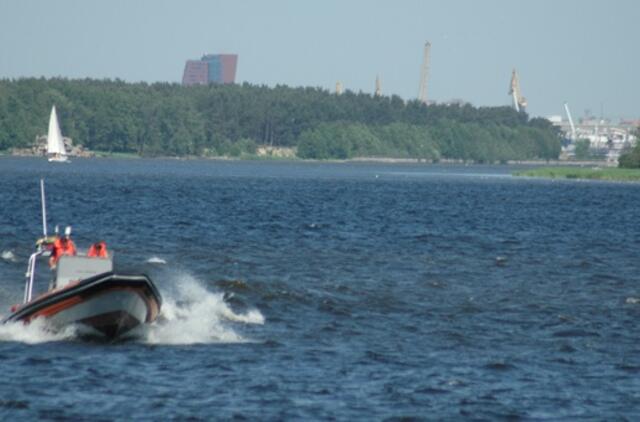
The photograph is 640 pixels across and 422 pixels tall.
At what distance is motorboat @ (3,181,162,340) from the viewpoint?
28.5 metres

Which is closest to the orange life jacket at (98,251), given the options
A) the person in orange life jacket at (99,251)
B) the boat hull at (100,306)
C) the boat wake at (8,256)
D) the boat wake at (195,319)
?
the person in orange life jacket at (99,251)

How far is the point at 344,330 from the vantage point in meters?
33.0

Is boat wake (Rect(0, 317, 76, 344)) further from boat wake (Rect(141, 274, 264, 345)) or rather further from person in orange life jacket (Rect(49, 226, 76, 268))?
boat wake (Rect(141, 274, 264, 345))

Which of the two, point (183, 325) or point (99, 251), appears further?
point (183, 325)

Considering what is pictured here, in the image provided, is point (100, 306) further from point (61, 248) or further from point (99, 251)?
point (61, 248)

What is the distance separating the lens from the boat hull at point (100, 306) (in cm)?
2841

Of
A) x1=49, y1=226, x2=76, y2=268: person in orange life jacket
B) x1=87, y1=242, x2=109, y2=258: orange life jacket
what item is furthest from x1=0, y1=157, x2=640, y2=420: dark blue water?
x1=87, y1=242, x2=109, y2=258: orange life jacket

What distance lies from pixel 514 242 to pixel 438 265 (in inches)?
581

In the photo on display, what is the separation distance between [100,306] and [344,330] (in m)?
6.44

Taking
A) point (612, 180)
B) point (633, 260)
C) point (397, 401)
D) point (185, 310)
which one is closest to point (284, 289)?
point (185, 310)

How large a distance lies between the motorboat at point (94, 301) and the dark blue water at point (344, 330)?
378 millimetres

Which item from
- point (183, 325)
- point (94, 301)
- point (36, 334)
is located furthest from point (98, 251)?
point (183, 325)

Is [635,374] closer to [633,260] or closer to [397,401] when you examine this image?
[397,401]

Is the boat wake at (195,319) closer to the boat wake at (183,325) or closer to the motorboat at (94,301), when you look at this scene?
the boat wake at (183,325)
